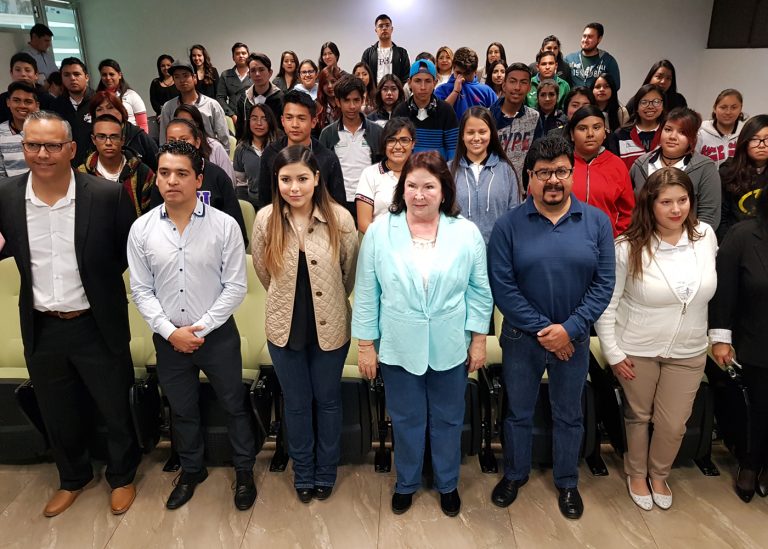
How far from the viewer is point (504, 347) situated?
2.29m

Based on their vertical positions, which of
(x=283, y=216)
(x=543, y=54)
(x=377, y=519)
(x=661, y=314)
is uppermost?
(x=543, y=54)

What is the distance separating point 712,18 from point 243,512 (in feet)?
29.0

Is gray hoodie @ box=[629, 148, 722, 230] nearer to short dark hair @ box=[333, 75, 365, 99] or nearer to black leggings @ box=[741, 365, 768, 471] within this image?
black leggings @ box=[741, 365, 768, 471]

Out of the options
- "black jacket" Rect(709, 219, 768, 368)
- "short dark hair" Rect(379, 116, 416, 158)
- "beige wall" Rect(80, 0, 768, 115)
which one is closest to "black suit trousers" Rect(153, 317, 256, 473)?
"short dark hair" Rect(379, 116, 416, 158)

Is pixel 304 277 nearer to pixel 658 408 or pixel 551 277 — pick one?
pixel 551 277

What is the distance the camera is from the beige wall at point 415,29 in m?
7.98

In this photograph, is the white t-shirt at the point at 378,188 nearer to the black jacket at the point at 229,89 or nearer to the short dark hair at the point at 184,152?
A: the short dark hair at the point at 184,152

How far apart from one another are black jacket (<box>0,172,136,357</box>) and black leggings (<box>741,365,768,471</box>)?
2691 millimetres

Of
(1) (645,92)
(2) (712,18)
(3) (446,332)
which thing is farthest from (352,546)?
(2) (712,18)

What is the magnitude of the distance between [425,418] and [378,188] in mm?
1269

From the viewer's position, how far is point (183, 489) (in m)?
2.48

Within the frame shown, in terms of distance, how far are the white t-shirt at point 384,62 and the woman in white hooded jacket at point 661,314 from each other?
472cm

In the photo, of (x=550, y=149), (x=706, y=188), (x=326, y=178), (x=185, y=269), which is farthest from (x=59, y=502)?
(x=706, y=188)

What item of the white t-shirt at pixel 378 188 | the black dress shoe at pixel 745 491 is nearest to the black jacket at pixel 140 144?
the white t-shirt at pixel 378 188
